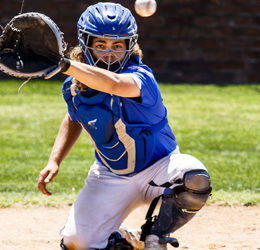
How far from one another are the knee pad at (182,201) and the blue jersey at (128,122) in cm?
36

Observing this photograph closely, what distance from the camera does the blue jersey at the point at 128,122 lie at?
377 cm

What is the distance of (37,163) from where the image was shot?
696 centimetres

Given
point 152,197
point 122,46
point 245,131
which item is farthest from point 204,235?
point 245,131

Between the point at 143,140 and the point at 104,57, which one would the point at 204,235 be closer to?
the point at 143,140

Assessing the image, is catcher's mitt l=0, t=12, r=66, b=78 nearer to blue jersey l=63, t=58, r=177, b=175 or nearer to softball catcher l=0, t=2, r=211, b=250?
softball catcher l=0, t=2, r=211, b=250

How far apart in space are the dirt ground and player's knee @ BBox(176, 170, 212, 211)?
70 centimetres


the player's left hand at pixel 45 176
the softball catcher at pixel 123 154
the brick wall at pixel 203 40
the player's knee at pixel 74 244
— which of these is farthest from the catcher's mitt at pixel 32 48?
the brick wall at pixel 203 40

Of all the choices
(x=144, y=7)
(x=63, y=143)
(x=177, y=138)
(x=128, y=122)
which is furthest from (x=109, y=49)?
(x=177, y=138)

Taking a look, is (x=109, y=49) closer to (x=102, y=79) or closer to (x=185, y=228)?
(x=102, y=79)

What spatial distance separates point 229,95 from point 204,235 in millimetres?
7249

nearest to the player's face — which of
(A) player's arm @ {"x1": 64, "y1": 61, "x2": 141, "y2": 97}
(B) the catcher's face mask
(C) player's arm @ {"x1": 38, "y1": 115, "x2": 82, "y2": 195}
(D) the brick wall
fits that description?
(B) the catcher's face mask

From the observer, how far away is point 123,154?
12.7 feet

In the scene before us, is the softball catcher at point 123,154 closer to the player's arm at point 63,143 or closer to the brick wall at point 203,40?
the player's arm at point 63,143

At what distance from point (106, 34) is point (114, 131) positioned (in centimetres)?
62
